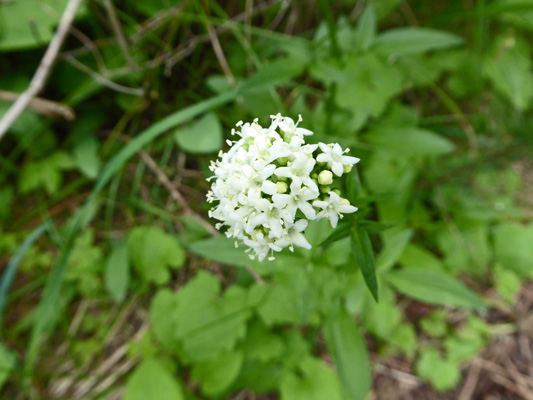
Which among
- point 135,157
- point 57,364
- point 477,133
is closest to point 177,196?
point 135,157

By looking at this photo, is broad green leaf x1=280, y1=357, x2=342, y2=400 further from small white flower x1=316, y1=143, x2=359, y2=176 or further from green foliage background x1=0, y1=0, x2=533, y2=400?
small white flower x1=316, y1=143, x2=359, y2=176

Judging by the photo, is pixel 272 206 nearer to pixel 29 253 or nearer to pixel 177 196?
pixel 177 196

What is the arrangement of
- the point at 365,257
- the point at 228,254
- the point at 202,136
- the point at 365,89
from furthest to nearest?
the point at 202,136, the point at 365,89, the point at 228,254, the point at 365,257

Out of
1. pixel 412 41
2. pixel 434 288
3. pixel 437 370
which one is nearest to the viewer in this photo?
pixel 434 288

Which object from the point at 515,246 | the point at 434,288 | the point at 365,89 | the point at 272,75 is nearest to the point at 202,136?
the point at 272,75

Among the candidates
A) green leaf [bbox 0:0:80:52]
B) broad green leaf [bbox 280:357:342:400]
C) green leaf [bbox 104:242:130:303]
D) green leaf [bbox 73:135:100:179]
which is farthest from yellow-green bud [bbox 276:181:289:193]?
green leaf [bbox 0:0:80:52]

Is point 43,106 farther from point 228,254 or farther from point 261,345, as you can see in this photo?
point 261,345
